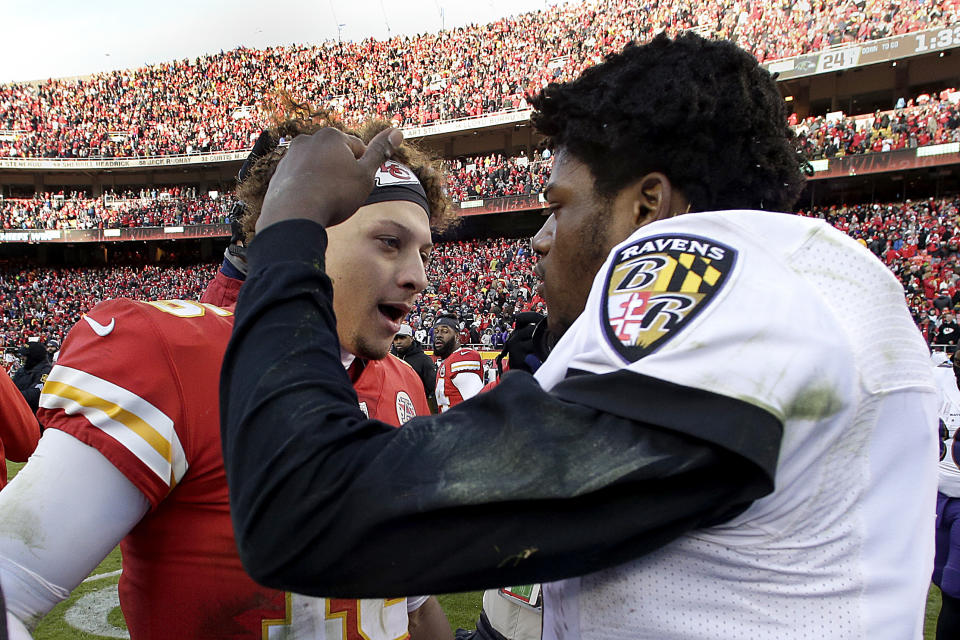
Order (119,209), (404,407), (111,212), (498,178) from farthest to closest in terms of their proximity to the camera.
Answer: (119,209) → (111,212) → (498,178) → (404,407)

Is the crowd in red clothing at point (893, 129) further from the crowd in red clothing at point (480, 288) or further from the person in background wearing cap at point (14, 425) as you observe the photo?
the person in background wearing cap at point (14, 425)

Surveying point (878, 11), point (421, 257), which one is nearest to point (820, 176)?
point (878, 11)

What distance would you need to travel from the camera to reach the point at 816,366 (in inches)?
30.9

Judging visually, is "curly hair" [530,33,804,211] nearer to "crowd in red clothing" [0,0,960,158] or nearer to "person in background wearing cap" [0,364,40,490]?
"person in background wearing cap" [0,364,40,490]

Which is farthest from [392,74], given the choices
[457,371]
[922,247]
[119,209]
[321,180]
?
[321,180]

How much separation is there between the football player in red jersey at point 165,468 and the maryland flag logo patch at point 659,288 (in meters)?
0.37

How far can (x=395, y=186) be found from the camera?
1.89 m

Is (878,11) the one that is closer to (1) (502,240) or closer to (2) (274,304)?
(1) (502,240)

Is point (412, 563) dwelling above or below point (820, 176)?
above

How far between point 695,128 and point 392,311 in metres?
0.94

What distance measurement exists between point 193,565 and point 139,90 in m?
44.1

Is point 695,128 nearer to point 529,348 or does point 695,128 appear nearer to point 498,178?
point 529,348

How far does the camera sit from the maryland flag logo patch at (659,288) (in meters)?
0.80

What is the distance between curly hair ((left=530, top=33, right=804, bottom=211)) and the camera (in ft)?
3.99
